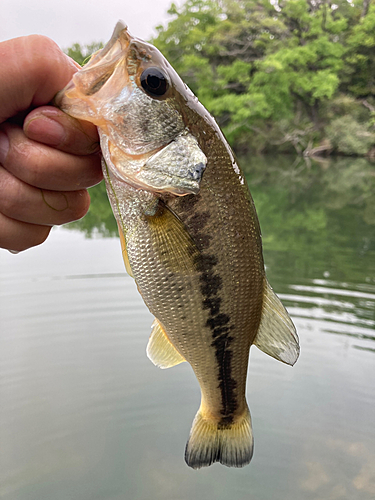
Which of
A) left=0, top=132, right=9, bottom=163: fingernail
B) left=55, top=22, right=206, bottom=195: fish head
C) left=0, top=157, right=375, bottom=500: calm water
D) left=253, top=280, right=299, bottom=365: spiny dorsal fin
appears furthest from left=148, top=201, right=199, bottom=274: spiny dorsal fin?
left=0, top=157, right=375, bottom=500: calm water

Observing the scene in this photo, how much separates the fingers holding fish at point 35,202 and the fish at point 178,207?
0.53ft

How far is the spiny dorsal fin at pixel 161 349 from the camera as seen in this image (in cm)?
179

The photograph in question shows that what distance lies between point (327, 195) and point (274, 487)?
12070 mm

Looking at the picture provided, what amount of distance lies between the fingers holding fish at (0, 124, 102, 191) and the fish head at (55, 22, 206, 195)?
0.13 m

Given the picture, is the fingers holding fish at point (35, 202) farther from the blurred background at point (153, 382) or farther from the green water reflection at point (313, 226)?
the green water reflection at point (313, 226)

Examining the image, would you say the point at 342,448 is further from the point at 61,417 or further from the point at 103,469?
the point at 61,417

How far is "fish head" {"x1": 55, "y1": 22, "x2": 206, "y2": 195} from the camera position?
1.27 metres

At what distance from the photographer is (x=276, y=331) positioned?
5.60ft

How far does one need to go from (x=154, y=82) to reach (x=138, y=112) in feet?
0.38

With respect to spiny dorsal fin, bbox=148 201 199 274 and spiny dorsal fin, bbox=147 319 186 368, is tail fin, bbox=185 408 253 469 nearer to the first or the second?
spiny dorsal fin, bbox=147 319 186 368

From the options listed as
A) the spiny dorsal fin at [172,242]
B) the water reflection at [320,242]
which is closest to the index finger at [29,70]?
the spiny dorsal fin at [172,242]

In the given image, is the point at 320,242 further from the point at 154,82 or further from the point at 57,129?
the point at 57,129

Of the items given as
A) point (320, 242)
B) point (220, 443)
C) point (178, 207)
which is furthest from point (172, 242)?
Result: point (320, 242)

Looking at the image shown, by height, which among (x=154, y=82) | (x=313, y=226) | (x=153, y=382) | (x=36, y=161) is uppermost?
(x=154, y=82)
